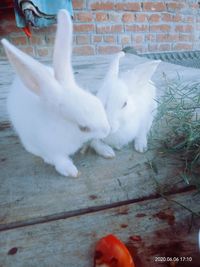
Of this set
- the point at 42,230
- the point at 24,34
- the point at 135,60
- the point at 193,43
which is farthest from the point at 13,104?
the point at 193,43

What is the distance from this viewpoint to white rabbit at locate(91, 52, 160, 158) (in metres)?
0.71

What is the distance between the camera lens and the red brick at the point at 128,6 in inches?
121

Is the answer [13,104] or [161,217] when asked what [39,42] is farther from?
[161,217]

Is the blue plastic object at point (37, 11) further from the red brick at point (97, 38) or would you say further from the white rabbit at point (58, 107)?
the white rabbit at point (58, 107)

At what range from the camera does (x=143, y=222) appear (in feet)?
1.69

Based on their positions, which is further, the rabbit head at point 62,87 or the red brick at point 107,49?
the red brick at point 107,49

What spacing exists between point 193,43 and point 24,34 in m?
2.01

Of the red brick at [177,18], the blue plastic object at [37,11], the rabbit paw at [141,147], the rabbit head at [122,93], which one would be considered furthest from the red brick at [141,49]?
the rabbit paw at [141,147]

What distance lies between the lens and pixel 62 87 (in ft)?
2.03

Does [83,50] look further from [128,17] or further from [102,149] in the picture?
[102,149]

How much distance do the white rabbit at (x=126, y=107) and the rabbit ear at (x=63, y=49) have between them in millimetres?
124

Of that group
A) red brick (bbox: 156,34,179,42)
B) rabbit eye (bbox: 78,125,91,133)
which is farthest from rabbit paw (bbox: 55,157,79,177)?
red brick (bbox: 156,34,179,42)

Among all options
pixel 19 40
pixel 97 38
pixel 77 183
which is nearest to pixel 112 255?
pixel 77 183

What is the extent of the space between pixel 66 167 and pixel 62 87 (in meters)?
0.19
